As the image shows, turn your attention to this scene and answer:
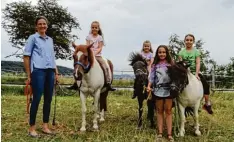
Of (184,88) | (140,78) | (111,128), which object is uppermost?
(140,78)

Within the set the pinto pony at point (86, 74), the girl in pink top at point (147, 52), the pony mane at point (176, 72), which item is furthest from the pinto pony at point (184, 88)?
the pinto pony at point (86, 74)

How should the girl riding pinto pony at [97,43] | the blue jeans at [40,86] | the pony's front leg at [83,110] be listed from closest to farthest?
the blue jeans at [40,86], the pony's front leg at [83,110], the girl riding pinto pony at [97,43]

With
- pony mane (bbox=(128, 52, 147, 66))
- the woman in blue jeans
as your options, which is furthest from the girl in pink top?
the woman in blue jeans

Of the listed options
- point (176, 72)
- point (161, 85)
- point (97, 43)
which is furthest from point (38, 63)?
point (176, 72)

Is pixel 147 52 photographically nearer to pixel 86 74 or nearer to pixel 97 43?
pixel 97 43

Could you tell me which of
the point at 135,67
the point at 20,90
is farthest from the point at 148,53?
the point at 20,90

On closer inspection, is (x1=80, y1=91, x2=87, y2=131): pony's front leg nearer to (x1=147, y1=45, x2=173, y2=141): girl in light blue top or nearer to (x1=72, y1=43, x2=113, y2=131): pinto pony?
(x1=72, y1=43, x2=113, y2=131): pinto pony

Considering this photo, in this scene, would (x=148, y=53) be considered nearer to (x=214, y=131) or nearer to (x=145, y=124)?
(x=145, y=124)

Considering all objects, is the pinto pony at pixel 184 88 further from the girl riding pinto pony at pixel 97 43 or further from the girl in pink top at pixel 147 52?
the girl riding pinto pony at pixel 97 43

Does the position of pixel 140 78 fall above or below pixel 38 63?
below

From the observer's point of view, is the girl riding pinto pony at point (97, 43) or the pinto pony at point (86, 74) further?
the girl riding pinto pony at point (97, 43)

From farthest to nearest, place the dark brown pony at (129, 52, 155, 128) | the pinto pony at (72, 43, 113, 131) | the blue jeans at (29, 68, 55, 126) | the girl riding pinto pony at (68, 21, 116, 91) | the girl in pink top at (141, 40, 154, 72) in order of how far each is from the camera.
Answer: the girl in pink top at (141, 40, 154, 72)
the girl riding pinto pony at (68, 21, 116, 91)
the dark brown pony at (129, 52, 155, 128)
the pinto pony at (72, 43, 113, 131)
the blue jeans at (29, 68, 55, 126)

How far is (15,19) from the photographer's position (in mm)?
29125

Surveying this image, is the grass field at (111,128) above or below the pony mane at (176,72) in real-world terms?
below
